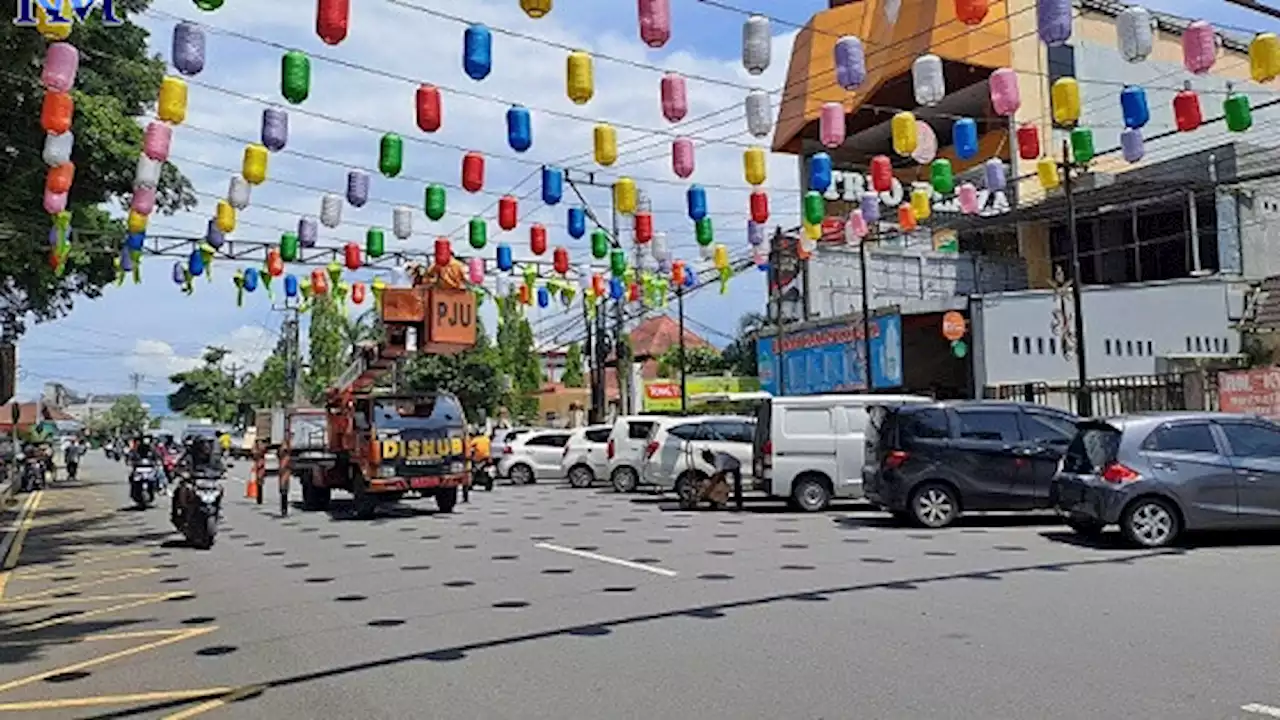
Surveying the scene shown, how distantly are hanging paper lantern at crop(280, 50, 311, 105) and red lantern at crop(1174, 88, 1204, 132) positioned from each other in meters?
10.2

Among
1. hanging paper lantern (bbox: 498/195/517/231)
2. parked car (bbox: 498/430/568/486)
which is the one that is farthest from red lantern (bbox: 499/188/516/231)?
parked car (bbox: 498/430/568/486)

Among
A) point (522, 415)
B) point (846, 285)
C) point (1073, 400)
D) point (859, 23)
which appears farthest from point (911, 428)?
point (522, 415)

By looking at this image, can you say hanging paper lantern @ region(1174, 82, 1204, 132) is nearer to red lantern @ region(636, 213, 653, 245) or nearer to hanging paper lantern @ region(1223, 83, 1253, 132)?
hanging paper lantern @ region(1223, 83, 1253, 132)

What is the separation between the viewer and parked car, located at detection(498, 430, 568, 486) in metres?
32.6

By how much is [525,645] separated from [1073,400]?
22.2 meters

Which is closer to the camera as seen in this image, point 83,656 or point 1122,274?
point 83,656

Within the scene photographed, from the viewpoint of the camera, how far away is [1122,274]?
3919cm

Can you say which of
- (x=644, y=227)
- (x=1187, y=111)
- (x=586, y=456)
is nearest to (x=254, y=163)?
(x=644, y=227)

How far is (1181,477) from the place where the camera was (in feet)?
43.8

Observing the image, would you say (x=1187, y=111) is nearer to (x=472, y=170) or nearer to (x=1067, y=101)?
(x=1067, y=101)

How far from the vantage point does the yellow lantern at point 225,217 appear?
17375mm

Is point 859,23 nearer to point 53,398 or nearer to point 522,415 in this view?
point 522,415

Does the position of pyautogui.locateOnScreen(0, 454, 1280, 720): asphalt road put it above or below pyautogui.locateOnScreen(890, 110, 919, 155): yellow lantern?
below

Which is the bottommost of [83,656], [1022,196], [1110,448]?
[83,656]
